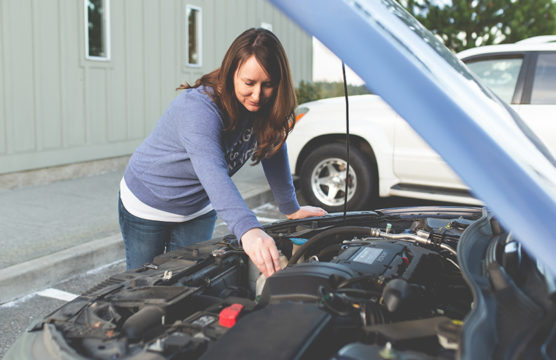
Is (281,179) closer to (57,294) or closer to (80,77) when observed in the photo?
(57,294)

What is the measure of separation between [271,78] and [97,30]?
660 centimetres

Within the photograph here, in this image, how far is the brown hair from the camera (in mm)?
2291

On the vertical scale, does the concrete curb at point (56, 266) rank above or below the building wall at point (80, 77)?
below

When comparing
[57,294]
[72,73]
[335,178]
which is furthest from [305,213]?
[72,73]

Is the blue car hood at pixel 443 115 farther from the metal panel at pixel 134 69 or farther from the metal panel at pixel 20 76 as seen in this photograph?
the metal panel at pixel 134 69

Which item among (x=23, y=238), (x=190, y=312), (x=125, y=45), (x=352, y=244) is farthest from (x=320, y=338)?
(x=125, y=45)

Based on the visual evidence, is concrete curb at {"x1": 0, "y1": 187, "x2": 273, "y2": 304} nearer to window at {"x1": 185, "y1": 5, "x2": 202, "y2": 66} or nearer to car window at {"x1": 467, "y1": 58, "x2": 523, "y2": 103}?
car window at {"x1": 467, "y1": 58, "x2": 523, "y2": 103}

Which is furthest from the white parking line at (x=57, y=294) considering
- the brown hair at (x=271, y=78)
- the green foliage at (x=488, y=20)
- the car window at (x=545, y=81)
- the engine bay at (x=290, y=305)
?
the green foliage at (x=488, y=20)

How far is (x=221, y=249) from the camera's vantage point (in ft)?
7.68

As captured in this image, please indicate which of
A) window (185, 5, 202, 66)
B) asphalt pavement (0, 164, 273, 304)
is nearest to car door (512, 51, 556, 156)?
asphalt pavement (0, 164, 273, 304)

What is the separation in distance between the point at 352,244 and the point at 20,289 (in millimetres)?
2909

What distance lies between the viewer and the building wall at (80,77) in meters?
6.97

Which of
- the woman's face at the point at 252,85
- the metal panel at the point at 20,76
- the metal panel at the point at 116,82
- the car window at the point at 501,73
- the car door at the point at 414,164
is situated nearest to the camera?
the woman's face at the point at 252,85

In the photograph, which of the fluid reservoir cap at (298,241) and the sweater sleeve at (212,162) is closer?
the sweater sleeve at (212,162)
